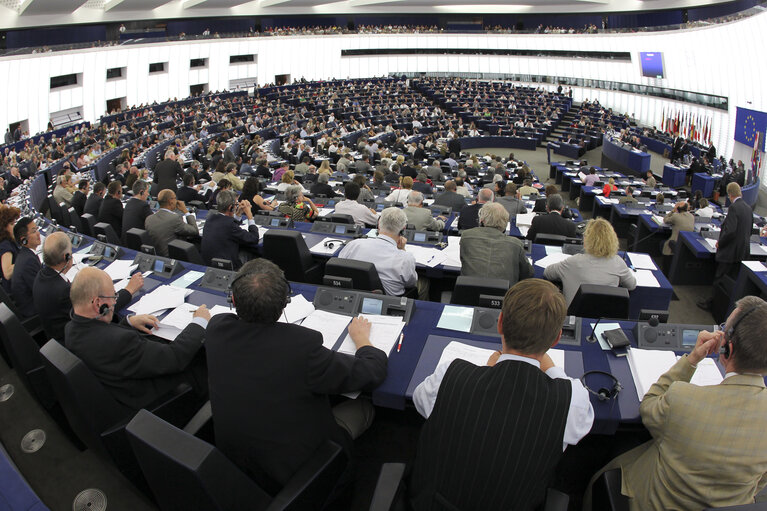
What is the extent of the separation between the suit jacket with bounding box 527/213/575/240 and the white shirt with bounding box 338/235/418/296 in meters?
2.01

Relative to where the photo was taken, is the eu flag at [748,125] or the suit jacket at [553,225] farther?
the eu flag at [748,125]

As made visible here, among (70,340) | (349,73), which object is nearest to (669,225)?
(70,340)

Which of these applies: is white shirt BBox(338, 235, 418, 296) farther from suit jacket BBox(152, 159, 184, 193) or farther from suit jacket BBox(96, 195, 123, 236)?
suit jacket BBox(152, 159, 184, 193)

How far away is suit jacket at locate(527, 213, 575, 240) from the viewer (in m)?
4.85

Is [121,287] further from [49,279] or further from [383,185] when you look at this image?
[383,185]

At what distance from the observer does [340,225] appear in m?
4.86

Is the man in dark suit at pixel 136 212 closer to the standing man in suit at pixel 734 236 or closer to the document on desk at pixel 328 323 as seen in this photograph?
the document on desk at pixel 328 323

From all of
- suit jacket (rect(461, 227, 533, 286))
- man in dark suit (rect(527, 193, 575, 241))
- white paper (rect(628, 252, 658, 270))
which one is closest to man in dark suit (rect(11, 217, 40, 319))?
suit jacket (rect(461, 227, 533, 286))

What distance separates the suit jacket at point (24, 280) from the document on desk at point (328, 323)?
2.04 metres

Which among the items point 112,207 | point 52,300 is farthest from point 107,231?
point 52,300

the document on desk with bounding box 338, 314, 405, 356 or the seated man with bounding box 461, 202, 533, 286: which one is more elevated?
the seated man with bounding box 461, 202, 533, 286

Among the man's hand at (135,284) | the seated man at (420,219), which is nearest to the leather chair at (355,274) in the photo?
the man's hand at (135,284)

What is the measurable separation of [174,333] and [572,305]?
237cm

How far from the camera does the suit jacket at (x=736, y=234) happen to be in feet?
15.7
